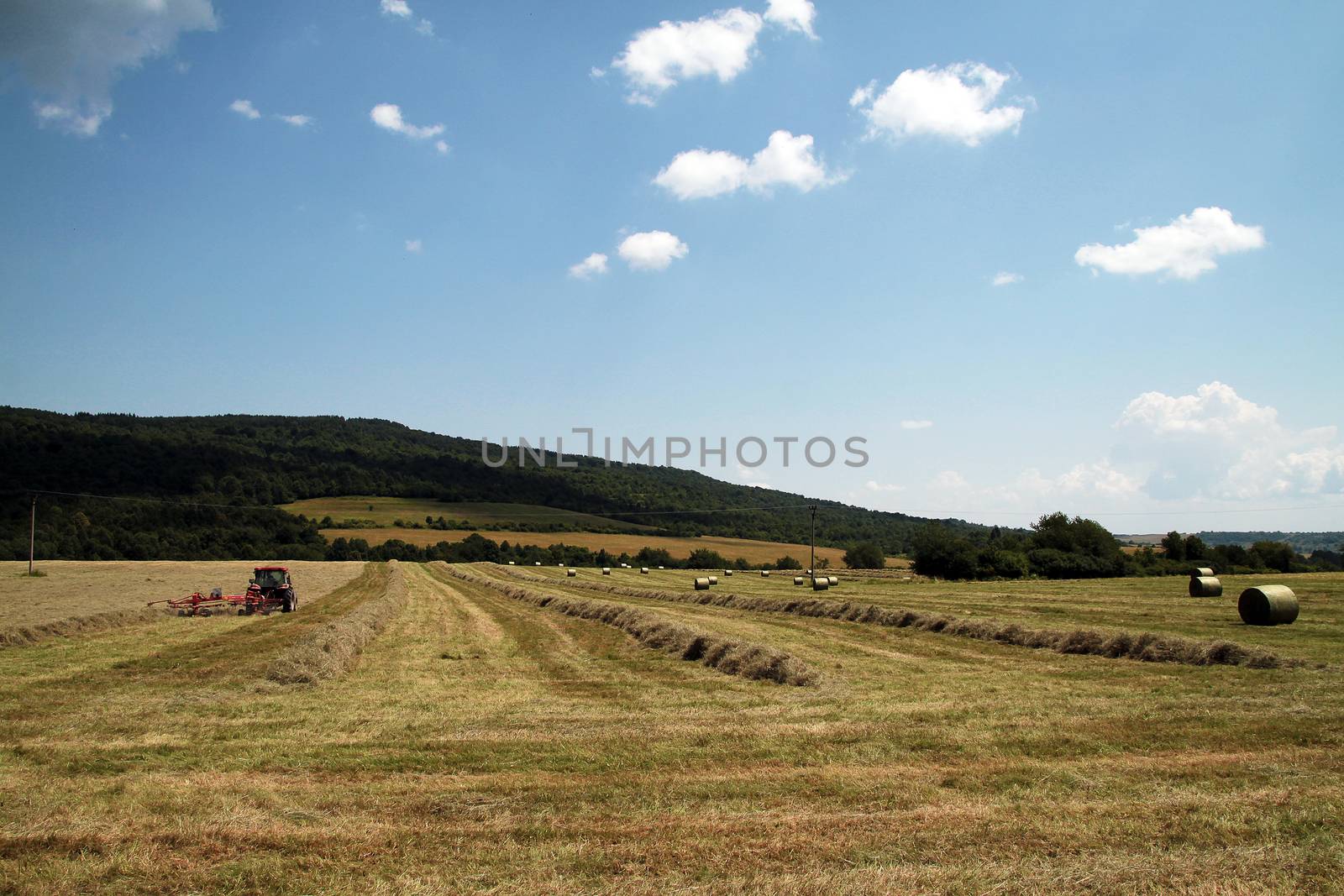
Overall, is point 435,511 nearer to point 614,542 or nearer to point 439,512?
point 439,512

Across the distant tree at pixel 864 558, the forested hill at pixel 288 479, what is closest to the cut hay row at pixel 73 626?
the forested hill at pixel 288 479

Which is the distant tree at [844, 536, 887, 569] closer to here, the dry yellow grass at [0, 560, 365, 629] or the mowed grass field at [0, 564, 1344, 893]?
the dry yellow grass at [0, 560, 365, 629]

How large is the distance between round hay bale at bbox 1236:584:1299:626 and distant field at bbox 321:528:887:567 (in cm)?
6946

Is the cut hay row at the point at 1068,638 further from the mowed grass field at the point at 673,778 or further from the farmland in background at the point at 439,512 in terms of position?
the farmland in background at the point at 439,512

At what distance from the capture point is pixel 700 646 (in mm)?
17828

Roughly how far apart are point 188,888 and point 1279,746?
34.4 feet

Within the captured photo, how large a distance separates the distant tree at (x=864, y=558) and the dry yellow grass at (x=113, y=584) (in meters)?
49.5

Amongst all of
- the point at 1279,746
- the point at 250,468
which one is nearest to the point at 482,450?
the point at 250,468

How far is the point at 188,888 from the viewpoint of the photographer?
548 cm

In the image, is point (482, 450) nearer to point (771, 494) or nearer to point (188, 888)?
point (771, 494)

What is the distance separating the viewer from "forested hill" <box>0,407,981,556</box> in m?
92.9

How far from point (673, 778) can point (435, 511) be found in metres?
114

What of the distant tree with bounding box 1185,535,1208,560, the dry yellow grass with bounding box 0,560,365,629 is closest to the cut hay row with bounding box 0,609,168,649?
the dry yellow grass with bounding box 0,560,365,629

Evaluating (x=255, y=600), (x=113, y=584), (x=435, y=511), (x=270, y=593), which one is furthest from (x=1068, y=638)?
(x=435, y=511)
